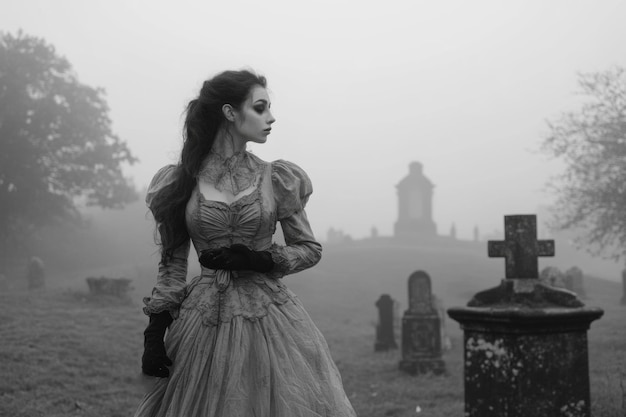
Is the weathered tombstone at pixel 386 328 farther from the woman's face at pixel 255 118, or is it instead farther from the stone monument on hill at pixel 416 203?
the stone monument on hill at pixel 416 203

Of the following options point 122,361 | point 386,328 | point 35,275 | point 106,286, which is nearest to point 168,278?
point 122,361

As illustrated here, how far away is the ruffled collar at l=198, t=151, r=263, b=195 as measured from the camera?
294 cm

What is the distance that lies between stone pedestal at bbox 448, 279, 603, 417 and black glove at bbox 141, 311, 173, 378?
119 inches

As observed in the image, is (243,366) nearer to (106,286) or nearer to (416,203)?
(106,286)

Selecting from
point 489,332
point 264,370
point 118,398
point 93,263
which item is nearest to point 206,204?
point 264,370

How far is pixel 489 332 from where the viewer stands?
4922mm

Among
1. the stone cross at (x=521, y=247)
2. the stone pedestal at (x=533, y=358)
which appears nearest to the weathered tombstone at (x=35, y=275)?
the stone cross at (x=521, y=247)

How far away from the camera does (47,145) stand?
2881 cm

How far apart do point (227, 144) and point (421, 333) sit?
33.2 ft

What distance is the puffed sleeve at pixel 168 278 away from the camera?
2773mm

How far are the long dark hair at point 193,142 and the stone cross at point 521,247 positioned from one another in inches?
124

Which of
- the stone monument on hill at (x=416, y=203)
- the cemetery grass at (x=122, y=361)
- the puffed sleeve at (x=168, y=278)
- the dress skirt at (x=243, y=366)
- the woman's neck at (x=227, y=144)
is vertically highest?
the stone monument on hill at (x=416, y=203)

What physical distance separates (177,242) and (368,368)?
9800mm

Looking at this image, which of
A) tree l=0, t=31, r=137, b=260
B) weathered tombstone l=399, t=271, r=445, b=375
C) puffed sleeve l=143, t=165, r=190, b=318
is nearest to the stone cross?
puffed sleeve l=143, t=165, r=190, b=318
